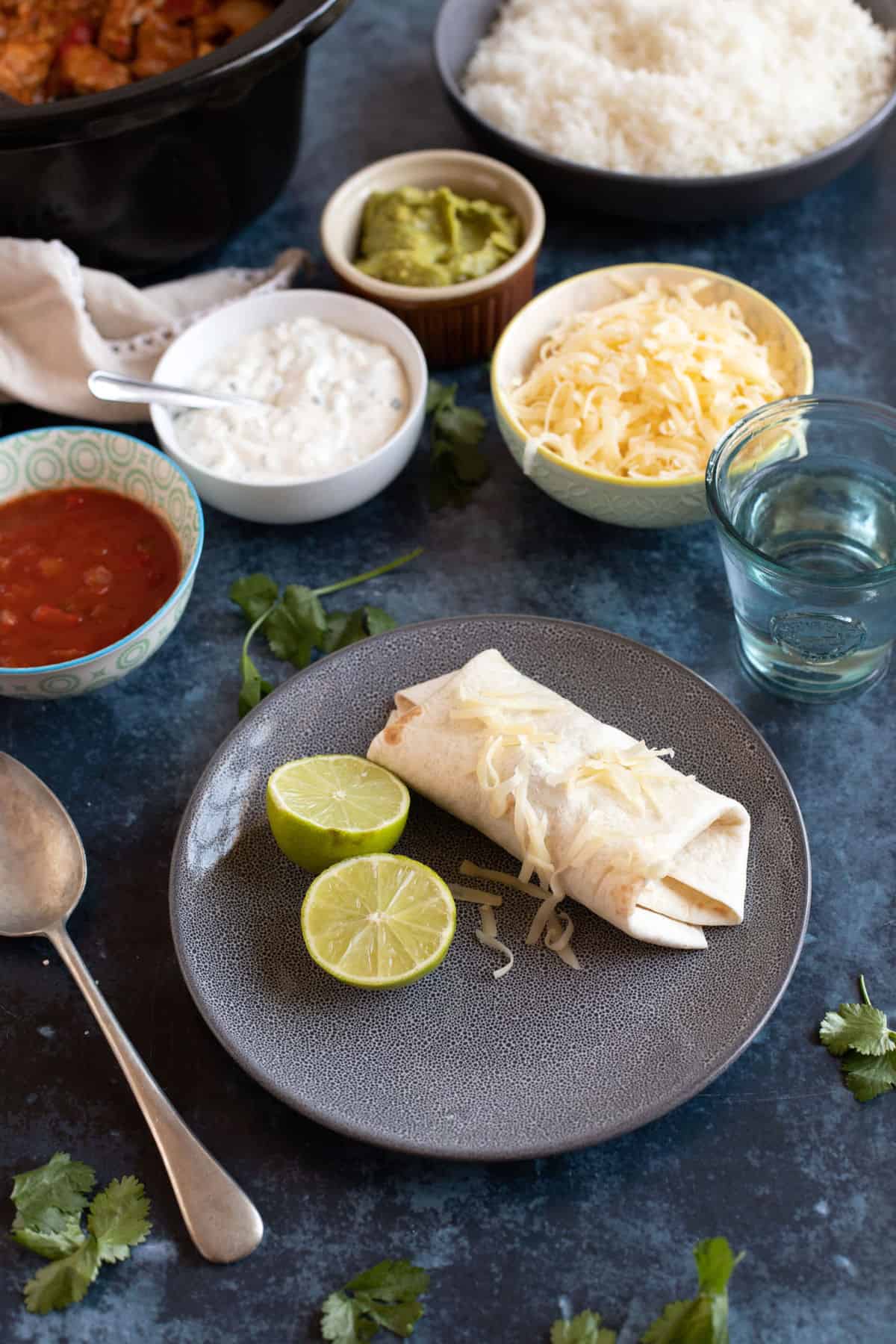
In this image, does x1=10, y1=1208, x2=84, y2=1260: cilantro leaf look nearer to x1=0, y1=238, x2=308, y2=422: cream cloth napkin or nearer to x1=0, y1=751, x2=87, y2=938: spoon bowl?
x1=0, y1=751, x2=87, y2=938: spoon bowl

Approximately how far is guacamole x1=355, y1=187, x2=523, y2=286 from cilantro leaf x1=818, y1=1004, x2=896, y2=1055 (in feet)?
4.79

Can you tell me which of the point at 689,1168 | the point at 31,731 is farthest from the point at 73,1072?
the point at 689,1168

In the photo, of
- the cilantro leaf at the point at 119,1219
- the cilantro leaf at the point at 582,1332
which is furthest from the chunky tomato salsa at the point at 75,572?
the cilantro leaf at the point at 582,1332

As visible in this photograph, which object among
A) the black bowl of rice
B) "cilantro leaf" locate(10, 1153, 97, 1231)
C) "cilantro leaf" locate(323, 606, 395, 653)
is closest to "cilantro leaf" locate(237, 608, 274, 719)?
"cilantro leaf" locate(323, 606, 395, 653)

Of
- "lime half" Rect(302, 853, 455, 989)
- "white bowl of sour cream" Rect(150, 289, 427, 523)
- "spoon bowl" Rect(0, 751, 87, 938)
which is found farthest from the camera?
"white bowl of sour cream" Rect(150, 289, 427, 523)

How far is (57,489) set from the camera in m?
2.11

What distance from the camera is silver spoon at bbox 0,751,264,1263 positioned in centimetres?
149

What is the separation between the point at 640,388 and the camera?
2.09m

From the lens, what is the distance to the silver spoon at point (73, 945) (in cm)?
149

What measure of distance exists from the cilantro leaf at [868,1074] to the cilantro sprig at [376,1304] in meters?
0.57

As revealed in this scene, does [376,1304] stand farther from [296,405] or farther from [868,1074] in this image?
[296,405]

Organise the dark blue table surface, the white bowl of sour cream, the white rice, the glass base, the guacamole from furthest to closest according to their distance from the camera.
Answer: the white rice
the guacamole
the white bowl of sour cream
the glass base
the dark blue table surface

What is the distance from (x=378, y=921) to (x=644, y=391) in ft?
3.25

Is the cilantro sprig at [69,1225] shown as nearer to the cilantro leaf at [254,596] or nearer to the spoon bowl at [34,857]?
the spoon bowl at [34,857]
